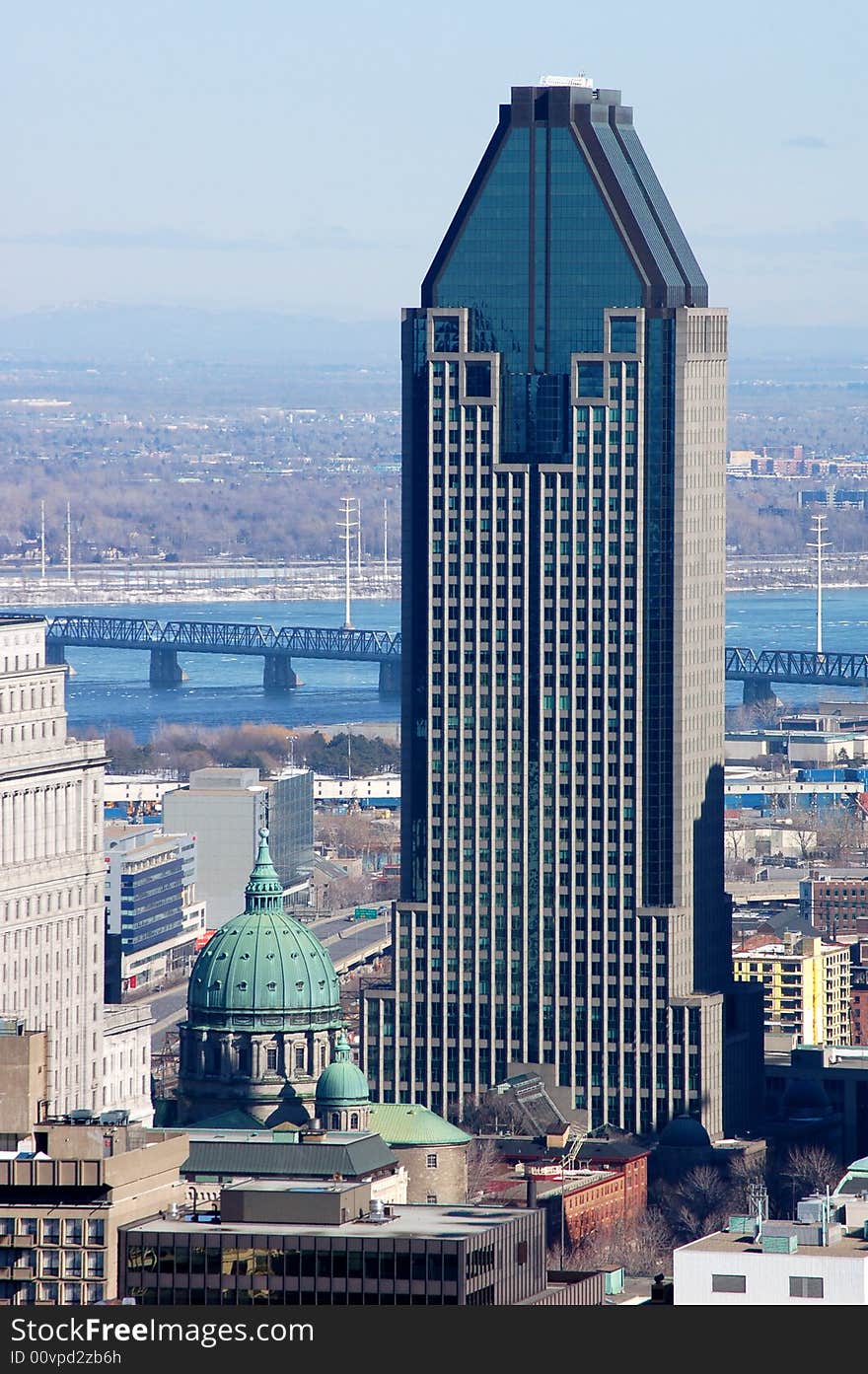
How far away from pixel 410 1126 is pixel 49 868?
45.1 feet

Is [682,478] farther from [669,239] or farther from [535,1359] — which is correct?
[535,1359]

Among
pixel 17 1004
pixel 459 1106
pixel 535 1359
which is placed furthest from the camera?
pixel 459 1106

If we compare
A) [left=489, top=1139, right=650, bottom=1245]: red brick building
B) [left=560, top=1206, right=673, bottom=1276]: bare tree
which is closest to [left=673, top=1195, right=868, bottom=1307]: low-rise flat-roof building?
[left=560, top=1206, right=673, bottom=1276]: bare tree

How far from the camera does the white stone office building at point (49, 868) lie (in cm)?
14238

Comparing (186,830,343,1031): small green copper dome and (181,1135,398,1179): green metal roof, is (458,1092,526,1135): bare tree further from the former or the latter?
(181,1135,398,1179): green metal roof

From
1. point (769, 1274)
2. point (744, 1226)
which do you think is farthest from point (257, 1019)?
point (769, 1274)

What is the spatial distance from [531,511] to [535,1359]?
9990cm

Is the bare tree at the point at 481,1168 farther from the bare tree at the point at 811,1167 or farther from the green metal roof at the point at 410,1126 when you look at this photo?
the bare tree at the point at 811,1167

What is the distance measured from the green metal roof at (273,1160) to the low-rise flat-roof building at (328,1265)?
89.4ft

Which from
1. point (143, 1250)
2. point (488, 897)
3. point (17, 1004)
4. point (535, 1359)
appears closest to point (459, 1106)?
point (488, 897)

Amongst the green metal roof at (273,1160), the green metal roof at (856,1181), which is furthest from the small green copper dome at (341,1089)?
the green metal roof at (856,1181)

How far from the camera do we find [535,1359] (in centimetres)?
5459

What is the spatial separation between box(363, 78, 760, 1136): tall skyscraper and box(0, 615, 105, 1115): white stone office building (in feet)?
40.9

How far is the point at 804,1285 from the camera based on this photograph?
73312mm
